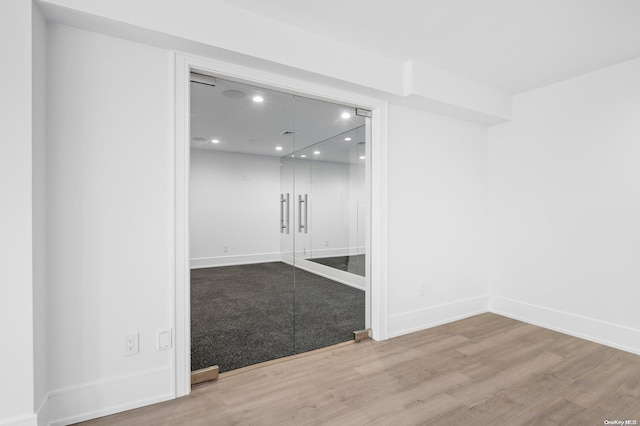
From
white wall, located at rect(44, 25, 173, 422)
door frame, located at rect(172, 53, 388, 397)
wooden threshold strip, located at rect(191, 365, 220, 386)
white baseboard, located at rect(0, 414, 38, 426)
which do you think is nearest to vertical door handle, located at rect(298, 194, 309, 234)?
door frame, located at rect(172, 53, 388, 397)

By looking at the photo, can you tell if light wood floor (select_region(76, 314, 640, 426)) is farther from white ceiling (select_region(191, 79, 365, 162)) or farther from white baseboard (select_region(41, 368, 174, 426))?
white ceiling (select_region(191, 79, 365, 162))

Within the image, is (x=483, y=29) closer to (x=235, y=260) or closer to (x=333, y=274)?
(x=333, y=274)

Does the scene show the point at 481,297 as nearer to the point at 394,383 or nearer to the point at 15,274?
the point at 394,383

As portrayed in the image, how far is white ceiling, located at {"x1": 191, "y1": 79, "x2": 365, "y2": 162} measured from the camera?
2434 millimetres

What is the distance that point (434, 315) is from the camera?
3387 mm

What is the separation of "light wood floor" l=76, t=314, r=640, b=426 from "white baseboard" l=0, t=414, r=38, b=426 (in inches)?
13.2

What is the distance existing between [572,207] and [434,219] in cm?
136

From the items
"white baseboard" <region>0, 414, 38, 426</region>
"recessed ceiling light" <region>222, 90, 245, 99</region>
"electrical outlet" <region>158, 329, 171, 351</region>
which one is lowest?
"white baseboard" <region>0, 414, 38, 426</region>

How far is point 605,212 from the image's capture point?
2928 millimetres

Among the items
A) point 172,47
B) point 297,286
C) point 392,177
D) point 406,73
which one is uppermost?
point 406,73

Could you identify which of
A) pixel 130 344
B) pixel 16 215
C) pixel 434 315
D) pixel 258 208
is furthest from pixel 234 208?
pixel 434 315

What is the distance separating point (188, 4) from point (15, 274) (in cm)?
183

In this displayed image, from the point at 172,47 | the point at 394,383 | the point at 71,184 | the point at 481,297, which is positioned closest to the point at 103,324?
the point at 71,184

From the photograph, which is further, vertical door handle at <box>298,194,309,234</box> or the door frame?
vertical door handle at <box>298,194,309,234</box>
